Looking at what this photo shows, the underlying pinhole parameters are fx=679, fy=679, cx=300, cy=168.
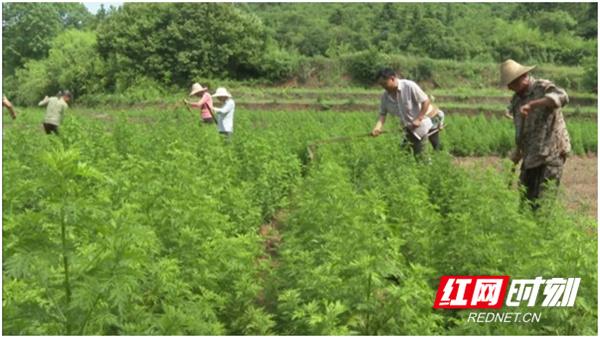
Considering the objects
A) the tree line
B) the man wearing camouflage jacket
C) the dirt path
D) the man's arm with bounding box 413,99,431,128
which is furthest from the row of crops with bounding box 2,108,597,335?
the tree line

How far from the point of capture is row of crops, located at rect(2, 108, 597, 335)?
144 inches

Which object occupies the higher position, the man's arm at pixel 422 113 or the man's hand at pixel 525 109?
the man's hand at pixel 525 109

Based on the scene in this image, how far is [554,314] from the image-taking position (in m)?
4.35

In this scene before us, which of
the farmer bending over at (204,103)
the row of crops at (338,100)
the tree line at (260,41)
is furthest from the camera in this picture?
the tree line at (260,41)

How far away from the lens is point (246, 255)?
15.9ft

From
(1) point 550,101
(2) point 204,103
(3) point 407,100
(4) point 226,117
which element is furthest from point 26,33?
(1) point 550,101

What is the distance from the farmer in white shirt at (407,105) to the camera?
9055 millimetres

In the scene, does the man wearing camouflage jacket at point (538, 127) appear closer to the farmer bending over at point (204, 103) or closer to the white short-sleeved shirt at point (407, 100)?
the white short-sleeved shirt at point (407, 100)

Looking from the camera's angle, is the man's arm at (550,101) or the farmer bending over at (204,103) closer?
the man's arm at (550,101)

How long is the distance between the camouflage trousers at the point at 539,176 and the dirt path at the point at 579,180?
20.9 inches

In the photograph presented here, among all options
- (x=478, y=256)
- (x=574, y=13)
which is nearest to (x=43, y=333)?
(x=478, y=256)

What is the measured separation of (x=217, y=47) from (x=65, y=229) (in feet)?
132

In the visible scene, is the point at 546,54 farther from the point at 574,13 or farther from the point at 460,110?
the point at 460,110

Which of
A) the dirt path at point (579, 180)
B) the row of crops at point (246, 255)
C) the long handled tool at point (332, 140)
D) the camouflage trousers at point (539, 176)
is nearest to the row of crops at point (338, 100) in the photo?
the dirt path at point (579, 180)
